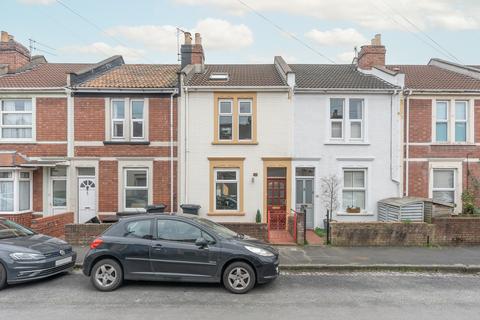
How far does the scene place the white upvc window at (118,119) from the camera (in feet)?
48.1

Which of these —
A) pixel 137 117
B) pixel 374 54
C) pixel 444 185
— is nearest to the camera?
pixel 137 117

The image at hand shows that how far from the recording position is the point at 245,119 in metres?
14.6

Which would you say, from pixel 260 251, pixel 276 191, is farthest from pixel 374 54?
pixel 260 251

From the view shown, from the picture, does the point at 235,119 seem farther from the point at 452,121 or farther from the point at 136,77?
the point at 452,121

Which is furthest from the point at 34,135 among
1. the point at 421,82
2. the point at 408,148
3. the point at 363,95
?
the point at 421,82

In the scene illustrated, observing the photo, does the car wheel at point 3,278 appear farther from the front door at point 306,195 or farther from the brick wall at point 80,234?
the front door at point 306,195

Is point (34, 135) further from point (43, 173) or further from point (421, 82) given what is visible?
point (421, 82)

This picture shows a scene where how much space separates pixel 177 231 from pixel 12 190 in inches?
→ 389

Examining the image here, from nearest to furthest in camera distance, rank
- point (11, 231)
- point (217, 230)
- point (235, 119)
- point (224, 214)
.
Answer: point (217, 230) < point (11, 231) < point (224, 214) < point (235, 119)

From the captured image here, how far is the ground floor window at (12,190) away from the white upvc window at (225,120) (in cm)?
789

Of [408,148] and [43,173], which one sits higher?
[408,148]

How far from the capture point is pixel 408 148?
584 inches

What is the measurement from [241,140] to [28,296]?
30.2 feet

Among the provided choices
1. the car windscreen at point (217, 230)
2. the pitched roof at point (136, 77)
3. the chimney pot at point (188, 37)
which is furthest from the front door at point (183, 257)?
the chimney pot at point (188, 37)
